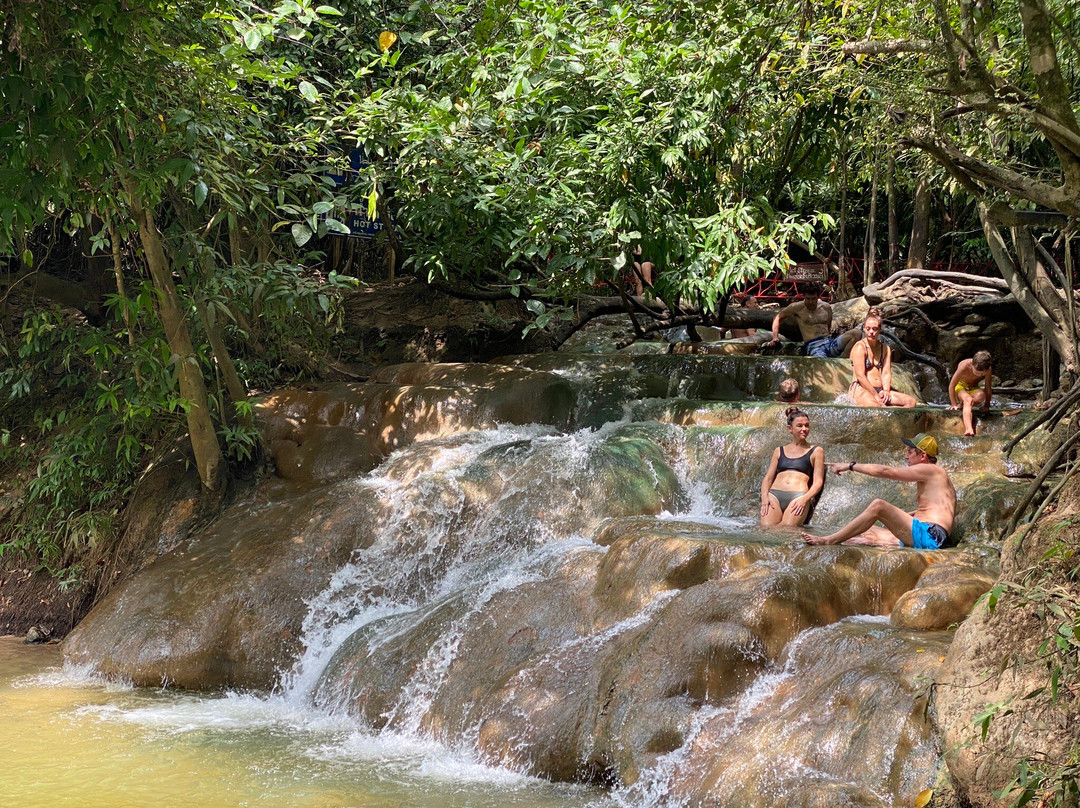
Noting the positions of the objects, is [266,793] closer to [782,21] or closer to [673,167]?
[782,21]

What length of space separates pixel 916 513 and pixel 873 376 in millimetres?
3271

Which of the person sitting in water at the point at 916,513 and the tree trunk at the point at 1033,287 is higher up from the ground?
the tree trunk at the point at 1033,287

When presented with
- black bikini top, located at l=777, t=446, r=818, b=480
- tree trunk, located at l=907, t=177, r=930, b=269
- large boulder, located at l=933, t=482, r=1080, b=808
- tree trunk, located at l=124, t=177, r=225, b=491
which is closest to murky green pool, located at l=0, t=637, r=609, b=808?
large boulder, located at l=933, t=482, r=1080, b=808

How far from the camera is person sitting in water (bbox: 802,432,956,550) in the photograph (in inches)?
260

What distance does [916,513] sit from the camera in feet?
22.3

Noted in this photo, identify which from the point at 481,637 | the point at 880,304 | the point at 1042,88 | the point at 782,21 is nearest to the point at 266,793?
the point at 481,637

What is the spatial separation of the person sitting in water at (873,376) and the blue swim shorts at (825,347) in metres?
1.66

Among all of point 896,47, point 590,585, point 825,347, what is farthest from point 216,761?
point 825,347

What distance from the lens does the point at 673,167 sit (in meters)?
9.79

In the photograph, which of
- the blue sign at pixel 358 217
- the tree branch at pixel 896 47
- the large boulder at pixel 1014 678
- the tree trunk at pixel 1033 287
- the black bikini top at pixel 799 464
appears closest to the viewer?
the large boulder at pixel 1014 678

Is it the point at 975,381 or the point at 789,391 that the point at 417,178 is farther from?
the point at 975,381

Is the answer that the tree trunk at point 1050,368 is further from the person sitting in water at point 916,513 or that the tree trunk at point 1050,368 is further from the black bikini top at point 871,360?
the person sitting in water at point 916,513

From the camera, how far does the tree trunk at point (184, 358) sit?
26.9 ft

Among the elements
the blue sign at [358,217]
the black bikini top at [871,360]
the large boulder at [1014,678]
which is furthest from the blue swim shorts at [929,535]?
the blue sign at [358,217]
